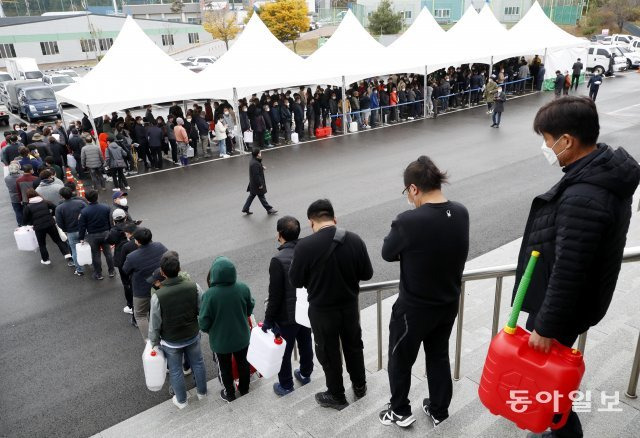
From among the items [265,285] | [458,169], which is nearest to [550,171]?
[458,169]

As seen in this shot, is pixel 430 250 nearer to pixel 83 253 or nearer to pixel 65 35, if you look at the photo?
pixel 83 253

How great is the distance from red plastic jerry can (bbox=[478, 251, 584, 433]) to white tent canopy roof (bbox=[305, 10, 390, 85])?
15583mm

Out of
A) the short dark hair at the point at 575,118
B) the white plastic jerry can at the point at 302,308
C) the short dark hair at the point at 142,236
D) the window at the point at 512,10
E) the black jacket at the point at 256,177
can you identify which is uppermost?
the window at the point at 512,10

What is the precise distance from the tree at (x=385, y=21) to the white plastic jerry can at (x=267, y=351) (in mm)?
52902

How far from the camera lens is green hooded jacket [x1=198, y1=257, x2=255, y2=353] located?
4254 millimetres

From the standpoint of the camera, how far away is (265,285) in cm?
795

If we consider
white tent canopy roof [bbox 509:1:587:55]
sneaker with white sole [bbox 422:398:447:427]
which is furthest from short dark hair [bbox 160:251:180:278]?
white tent canopy roof [bbox 509:1:587:55]

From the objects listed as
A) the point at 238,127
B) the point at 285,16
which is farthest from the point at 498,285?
the point at 285,16

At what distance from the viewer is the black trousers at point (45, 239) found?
29.3 feet

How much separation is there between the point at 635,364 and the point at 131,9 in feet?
305

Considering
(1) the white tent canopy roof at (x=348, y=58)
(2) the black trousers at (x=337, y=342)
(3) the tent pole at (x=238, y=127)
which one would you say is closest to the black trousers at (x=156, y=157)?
(3) the tent pole at (x=238, y=127)

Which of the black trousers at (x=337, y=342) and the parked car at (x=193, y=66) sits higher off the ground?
the parked car at (x=193, y=66)

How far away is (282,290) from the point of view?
4074mm

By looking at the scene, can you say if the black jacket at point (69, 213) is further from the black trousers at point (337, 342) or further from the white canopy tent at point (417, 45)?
the white canopy tent at point (417, 45)
